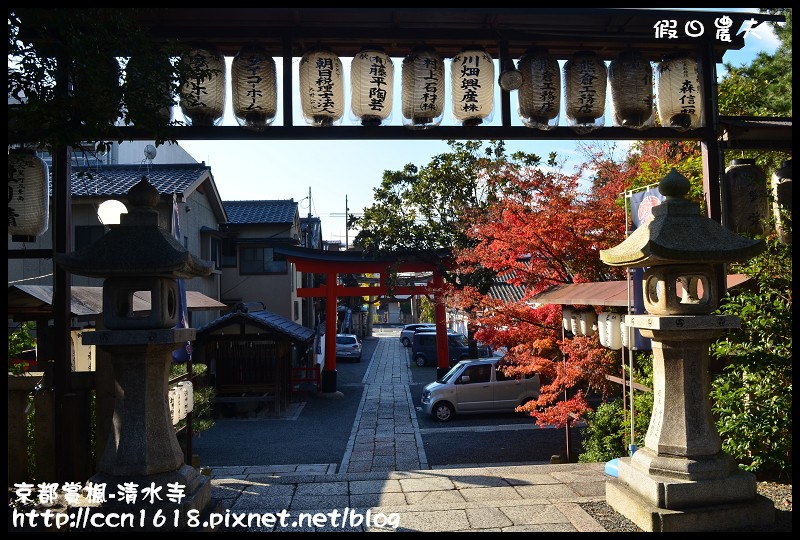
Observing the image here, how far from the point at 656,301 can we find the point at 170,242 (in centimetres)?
488

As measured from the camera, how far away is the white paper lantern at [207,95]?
7.23 m

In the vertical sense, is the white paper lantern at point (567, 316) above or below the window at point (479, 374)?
above

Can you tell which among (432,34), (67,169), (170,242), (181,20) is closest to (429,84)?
(432,34)

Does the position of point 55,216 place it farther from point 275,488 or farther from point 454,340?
point 454,340

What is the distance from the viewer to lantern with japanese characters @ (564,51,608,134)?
7676 millimetres

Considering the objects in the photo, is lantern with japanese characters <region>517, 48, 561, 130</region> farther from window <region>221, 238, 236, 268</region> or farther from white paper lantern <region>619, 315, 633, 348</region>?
window <region>221, 238, 236, 268</region>

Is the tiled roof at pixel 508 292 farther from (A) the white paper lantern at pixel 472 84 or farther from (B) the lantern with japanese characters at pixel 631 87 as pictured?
(A) the white paper lantern at pixel 472 84

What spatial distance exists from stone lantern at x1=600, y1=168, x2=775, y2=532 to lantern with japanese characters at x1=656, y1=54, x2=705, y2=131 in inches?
88.1

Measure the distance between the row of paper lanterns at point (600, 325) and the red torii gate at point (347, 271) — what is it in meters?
10.9

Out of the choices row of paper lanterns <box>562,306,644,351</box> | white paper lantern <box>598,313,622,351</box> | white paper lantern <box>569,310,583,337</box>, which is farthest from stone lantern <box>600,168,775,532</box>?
white paper lantern <box>569,310,583,337</box>

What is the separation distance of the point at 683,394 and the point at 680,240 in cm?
148

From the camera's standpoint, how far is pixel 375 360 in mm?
35094

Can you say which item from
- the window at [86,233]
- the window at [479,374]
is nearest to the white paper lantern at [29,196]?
the window at [479,374]

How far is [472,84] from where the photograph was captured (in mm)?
7688
